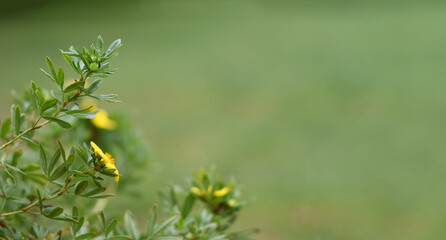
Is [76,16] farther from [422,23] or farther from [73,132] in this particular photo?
[73,132]

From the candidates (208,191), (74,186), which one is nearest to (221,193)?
(208,191)

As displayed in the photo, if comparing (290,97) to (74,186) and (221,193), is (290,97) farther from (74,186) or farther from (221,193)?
(74,186)

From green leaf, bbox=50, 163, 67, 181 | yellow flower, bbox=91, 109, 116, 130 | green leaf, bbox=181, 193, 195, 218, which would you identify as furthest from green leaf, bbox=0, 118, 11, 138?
yellow flower, bbox=91, 109, 116, 130

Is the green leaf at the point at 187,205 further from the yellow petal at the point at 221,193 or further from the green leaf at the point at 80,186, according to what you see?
the green leaf at the point at 80,186

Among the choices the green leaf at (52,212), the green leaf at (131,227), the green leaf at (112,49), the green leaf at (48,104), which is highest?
the green leaf at (112,49)

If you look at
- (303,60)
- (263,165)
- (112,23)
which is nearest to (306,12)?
(303,60)

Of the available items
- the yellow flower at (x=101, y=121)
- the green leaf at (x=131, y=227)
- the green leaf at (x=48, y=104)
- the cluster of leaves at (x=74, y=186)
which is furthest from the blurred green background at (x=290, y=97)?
the green leaf at (x=48, y=104)
